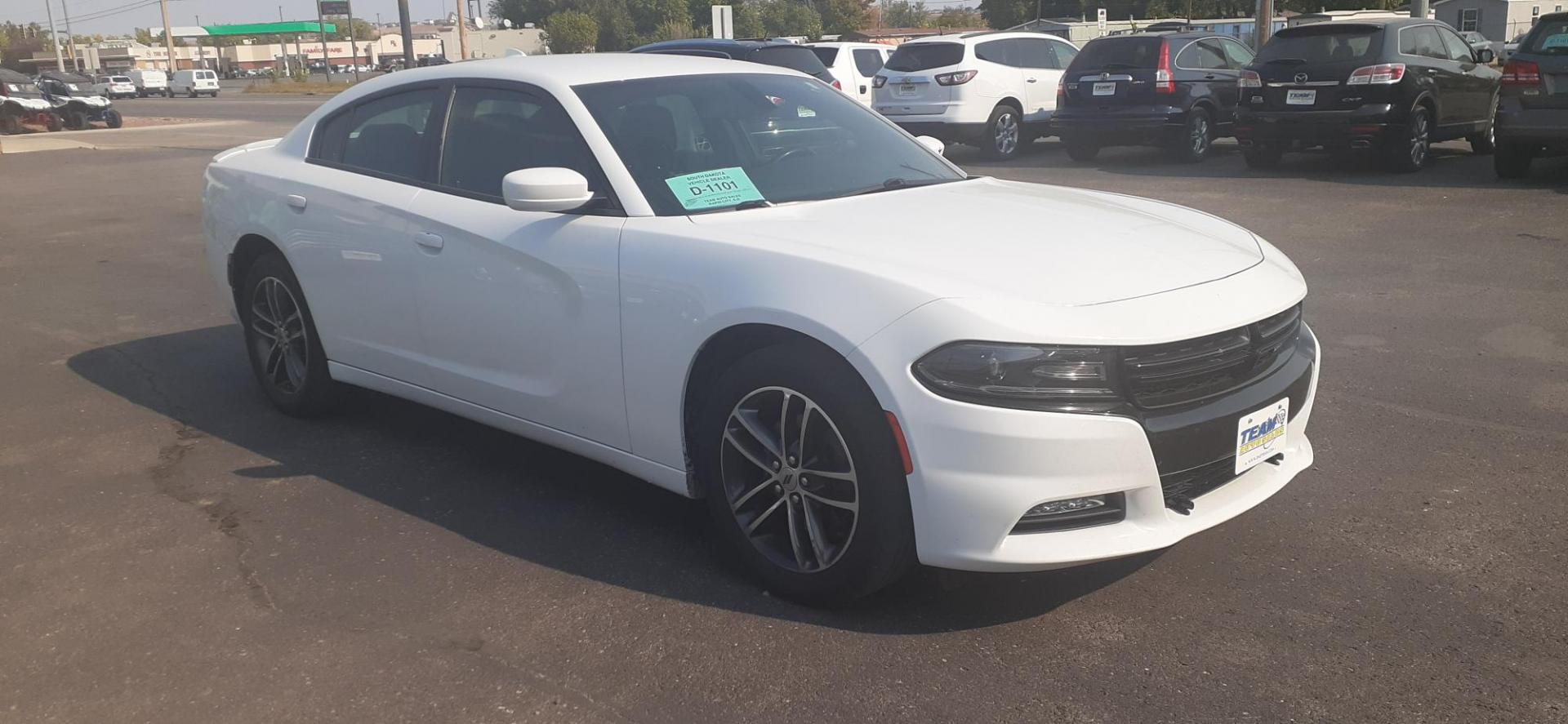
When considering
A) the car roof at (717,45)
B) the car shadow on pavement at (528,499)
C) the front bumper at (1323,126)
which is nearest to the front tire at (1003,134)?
the car roof at (717,45)

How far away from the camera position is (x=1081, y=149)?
633 inches

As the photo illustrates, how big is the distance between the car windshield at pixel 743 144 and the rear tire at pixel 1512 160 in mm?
8989

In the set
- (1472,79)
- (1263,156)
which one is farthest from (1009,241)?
(1472,79)

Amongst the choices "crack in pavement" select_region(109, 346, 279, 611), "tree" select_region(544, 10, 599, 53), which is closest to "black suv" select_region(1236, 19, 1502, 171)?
"crack in pavement" select_region(109, 346, 279, 611)

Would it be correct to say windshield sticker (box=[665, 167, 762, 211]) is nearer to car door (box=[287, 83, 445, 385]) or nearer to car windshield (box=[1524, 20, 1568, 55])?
car door (box=[287, 83, 445, 385])

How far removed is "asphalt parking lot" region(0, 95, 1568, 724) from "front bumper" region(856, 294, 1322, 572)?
0.31m

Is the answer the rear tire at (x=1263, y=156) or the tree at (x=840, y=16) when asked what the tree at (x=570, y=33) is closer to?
the tree at (x=840, y=16)

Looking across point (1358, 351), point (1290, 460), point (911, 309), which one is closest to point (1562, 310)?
point (1358, 351)

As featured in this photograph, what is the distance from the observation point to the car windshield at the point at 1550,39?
35.2 feet

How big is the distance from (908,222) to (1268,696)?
1.69 metres

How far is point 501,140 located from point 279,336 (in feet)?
5.73

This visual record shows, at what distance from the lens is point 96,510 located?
4703 mm

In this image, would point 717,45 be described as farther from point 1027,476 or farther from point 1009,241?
point 1027,476

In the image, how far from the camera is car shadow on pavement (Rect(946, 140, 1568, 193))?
12258 millimetres
